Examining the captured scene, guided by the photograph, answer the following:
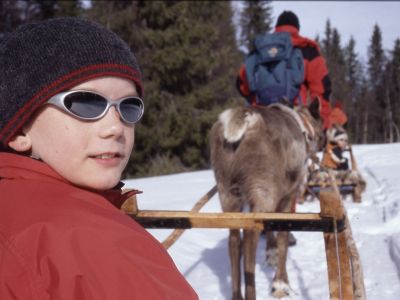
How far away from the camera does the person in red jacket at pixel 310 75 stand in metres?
5.20

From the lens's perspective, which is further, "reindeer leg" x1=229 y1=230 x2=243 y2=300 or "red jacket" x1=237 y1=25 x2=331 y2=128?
"red jacket" x1=237 y1=25 x2=331 y2=128

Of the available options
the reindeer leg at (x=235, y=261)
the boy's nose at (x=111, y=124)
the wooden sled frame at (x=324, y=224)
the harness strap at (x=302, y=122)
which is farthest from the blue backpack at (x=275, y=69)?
the boy's nose at (x=111, y=124)

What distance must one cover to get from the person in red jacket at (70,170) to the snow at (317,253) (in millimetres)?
2563

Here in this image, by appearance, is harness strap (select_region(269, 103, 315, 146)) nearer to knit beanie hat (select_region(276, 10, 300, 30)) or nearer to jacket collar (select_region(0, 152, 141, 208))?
knit beanie hat (select_region(276, 10, 300, 30))

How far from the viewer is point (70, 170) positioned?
1316 mm

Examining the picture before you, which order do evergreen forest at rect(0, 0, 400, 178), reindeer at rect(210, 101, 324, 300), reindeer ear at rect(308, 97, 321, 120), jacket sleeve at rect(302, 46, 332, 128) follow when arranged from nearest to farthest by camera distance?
reindeer at rect(210, 101, 324, 300) → reindeer ear at rect(308, 97, 321, 120) → jacket sleeve at rect(302, 46, 332, 128) → evergreen forest at rect(0, 0, 400, 178)

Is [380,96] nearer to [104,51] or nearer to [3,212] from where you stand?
[104,51]

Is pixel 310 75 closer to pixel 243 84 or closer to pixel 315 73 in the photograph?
pixel 315 73

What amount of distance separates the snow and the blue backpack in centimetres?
126

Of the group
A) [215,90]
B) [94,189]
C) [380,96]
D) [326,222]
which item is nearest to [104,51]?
[94,189]

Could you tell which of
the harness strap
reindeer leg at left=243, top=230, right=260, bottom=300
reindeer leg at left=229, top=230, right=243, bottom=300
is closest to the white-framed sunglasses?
reindeer leg at left=243, top=230, right=260, bottom=300

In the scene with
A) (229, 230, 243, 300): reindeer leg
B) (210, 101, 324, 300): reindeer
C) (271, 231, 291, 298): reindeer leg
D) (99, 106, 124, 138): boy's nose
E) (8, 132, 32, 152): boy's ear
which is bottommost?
(271, 231, 291, 298): reindeer leg

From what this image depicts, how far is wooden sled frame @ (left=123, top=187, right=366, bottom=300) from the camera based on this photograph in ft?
7.59

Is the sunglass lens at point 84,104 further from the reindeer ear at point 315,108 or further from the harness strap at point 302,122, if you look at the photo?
the reindeer ear at point 315,108
